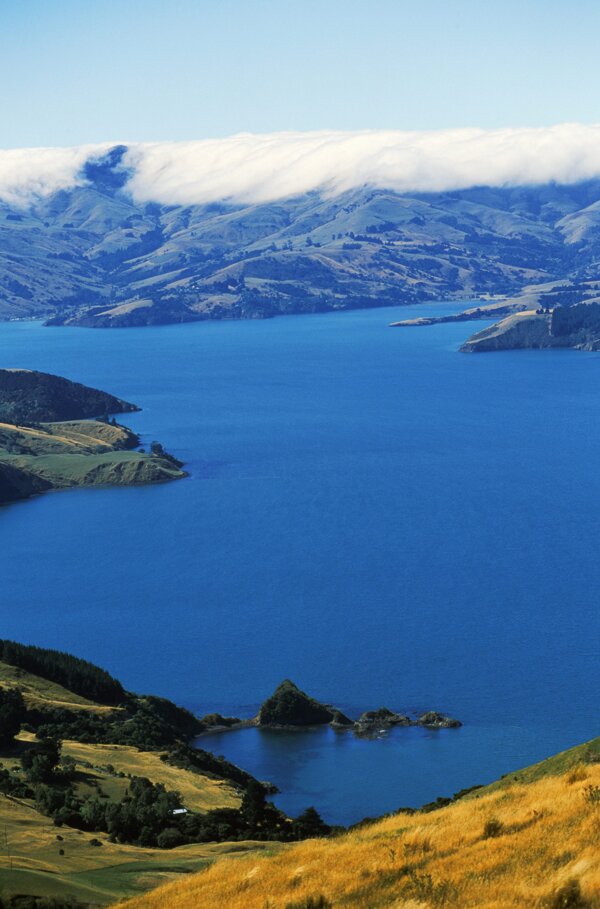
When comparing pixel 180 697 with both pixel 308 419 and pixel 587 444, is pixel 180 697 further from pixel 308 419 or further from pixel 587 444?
pixel 308 419

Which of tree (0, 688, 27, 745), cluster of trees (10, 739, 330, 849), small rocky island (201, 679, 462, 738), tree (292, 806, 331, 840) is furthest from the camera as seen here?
small rocky island (201, 679, 462, 738)

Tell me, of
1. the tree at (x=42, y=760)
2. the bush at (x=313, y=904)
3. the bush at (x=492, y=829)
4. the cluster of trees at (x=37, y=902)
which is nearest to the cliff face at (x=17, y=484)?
the tree at (x=42, y=760)

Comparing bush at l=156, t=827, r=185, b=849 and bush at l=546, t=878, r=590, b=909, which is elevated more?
bush at l=546, t=878, r=590, b=909

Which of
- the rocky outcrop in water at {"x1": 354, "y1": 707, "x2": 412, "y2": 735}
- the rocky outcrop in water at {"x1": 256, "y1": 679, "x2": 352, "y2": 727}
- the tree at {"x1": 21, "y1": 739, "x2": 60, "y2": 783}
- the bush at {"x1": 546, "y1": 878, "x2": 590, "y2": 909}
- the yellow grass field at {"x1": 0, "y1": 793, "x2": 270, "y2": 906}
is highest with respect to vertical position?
the bush at {"x1": 546, "y1": 878, "x2": 590, "y2": 909}

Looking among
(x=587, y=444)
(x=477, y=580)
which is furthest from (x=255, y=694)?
(x=587, y=444)

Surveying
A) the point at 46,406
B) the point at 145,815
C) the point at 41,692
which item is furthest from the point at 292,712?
the point at 46,406

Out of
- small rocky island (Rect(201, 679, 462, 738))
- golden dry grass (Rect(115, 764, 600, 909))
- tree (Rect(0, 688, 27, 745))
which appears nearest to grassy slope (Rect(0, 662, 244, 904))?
tree (Rect(0, 688, 27, 745))

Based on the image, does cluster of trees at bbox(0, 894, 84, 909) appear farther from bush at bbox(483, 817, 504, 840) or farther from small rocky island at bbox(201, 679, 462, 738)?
small rocky island at bbox(201, 679, 462, 738)
